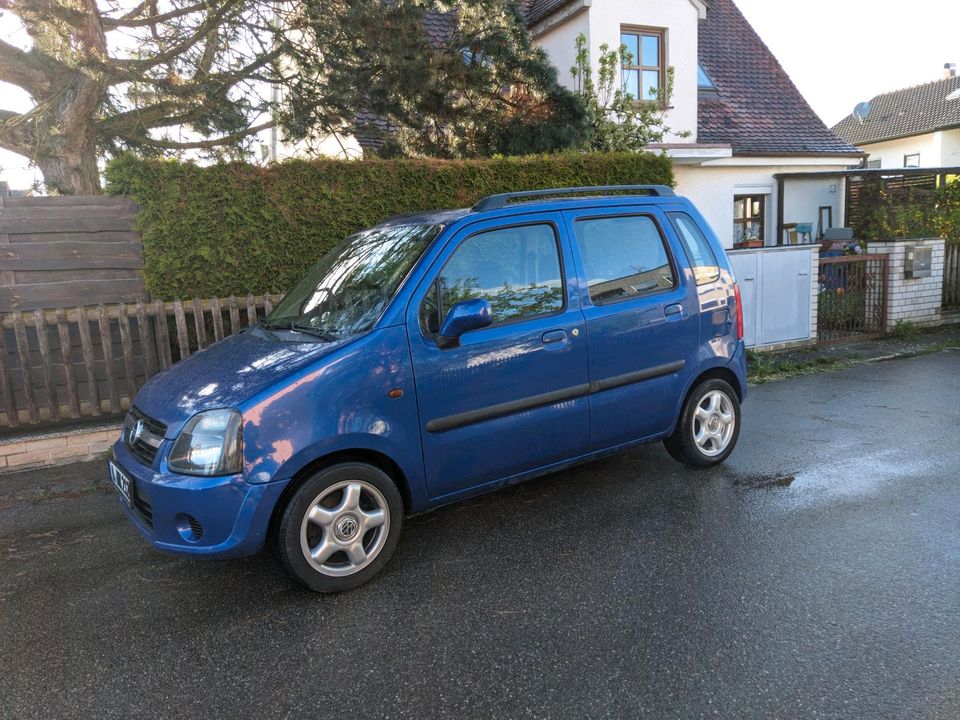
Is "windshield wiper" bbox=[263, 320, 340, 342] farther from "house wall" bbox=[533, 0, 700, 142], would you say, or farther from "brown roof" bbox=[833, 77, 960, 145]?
"brown roof" bbox=[833, 77, 960, 145]

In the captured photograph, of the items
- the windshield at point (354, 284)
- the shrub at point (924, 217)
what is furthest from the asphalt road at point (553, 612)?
the shrub at point (924, 217)

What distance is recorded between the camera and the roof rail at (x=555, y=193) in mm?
4516

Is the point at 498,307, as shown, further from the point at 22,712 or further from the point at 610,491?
the point at 22,712

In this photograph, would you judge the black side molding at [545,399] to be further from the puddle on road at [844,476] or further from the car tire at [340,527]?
the puddle on road at [844,476]

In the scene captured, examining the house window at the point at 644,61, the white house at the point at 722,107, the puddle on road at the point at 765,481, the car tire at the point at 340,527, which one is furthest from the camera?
the house window at the point at 644,61

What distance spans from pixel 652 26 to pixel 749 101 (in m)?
4.14

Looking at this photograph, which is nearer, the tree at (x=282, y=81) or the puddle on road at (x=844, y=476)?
the puddle on road at (x=844, y=476)

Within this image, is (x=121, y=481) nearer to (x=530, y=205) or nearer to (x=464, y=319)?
(x=464, y=319)

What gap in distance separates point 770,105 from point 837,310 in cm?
882

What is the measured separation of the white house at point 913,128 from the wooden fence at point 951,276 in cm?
2547

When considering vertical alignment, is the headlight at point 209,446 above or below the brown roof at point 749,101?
below

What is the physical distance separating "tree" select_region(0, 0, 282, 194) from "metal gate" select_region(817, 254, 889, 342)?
814cm

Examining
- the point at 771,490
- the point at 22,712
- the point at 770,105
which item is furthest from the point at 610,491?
the point at 770,105

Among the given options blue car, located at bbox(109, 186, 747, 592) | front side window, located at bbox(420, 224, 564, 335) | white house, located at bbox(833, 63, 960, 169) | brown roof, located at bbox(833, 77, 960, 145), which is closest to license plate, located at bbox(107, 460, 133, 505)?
blue car, located at bbox(109, 186, 747, 592)
